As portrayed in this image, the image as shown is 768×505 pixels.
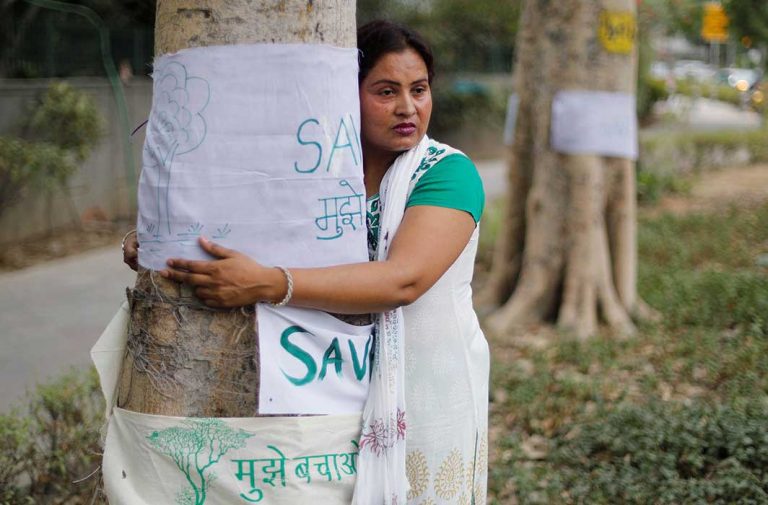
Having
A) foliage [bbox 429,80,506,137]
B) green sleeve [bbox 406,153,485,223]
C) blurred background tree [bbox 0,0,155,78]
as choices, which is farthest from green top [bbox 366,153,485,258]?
foliage [bbox 429,80,506,137]

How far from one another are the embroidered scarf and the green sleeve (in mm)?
23

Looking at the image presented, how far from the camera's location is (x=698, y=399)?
14.3 ft

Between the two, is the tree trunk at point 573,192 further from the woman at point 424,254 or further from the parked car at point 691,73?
the parked car at point 691,73

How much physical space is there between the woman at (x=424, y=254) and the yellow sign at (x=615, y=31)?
4.05m

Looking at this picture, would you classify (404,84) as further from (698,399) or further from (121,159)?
(121,159)

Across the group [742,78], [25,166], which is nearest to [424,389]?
[25,166]

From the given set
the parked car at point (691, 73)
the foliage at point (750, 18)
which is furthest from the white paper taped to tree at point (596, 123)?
the parked car at point (691, 73)

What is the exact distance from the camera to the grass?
3547 mm

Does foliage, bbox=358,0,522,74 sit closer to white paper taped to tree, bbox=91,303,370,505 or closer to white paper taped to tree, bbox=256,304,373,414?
white paper taped to tree, bbox=256,304,373,414

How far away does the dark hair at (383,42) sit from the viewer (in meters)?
2.14

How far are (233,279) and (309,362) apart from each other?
0.82ft

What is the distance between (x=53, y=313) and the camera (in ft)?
20.7

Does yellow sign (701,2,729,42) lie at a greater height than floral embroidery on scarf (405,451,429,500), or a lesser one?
greater

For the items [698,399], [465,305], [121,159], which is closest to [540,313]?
[698,399]
